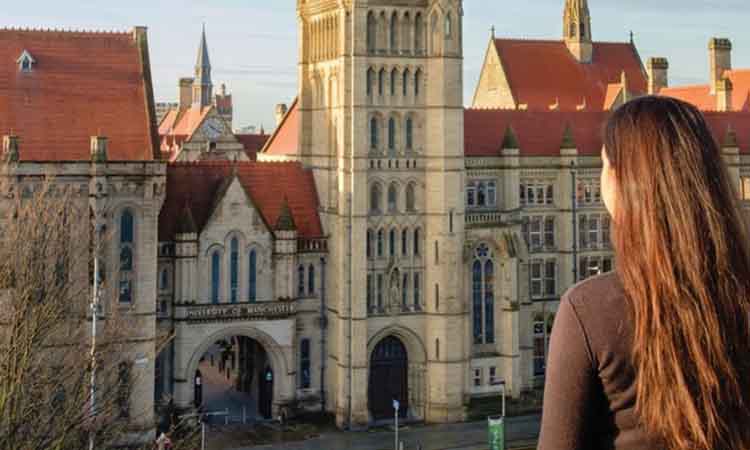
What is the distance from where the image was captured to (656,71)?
8388cm

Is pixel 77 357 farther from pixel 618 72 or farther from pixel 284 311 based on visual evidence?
pixel 618 72

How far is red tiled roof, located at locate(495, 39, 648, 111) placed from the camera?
79500mm

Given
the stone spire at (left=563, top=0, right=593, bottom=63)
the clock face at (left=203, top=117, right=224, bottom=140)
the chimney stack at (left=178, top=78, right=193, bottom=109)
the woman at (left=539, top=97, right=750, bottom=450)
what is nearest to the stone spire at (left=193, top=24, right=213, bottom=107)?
the chimney stack at (left=178, top=78, right=193, bottom=109)

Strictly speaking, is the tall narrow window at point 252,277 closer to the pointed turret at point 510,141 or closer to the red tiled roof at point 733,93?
the pointed turret at point 510,141

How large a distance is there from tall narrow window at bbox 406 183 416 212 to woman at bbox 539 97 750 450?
170 feet

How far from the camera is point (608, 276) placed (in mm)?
4688

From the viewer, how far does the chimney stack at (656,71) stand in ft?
274

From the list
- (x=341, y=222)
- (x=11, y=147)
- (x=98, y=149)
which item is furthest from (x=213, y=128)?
(x=11, y=147)

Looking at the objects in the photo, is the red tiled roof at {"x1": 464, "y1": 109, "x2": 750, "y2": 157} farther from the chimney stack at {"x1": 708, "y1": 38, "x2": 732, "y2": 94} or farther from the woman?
the woman

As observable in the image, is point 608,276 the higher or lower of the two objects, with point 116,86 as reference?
lower

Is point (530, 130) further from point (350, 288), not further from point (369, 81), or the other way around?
point (350, 288)

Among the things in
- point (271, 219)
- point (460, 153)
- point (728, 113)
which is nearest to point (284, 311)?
point (271, 219)

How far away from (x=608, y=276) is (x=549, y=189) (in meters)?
60.2

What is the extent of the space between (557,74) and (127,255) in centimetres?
4178
